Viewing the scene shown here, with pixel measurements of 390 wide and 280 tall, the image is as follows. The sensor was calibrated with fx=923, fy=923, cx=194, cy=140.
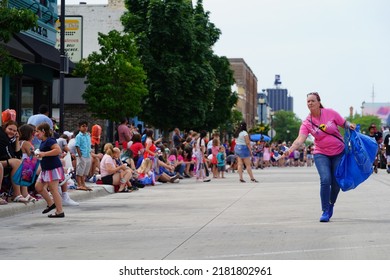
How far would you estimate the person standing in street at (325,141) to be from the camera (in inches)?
530

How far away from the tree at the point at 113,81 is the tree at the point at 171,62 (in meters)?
14.0

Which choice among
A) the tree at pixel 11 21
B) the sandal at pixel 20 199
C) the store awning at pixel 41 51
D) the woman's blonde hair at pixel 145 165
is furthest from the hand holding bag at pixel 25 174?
the store awning at pixel 41 51

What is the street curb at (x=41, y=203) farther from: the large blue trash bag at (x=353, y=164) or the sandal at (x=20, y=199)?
the large blue trash bag at (x=353, y=164)

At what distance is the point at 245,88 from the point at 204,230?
487ft

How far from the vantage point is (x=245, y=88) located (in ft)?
526

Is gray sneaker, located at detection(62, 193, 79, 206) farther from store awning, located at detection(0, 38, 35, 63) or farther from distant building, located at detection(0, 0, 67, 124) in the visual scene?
distant building, located at detection(0, 0, 67, 124)

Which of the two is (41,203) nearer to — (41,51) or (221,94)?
(41,51)

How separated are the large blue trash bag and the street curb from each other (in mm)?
5654

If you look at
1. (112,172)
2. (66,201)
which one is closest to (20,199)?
(66,201)

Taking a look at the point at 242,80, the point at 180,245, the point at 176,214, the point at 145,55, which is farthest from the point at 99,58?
the point at 242,80

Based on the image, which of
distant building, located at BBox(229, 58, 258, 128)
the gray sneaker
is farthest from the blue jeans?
distant building, located at BBox(229, 58, 258, 128)

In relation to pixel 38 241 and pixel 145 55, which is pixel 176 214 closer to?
pixel 38 241

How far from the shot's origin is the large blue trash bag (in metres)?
13.5
